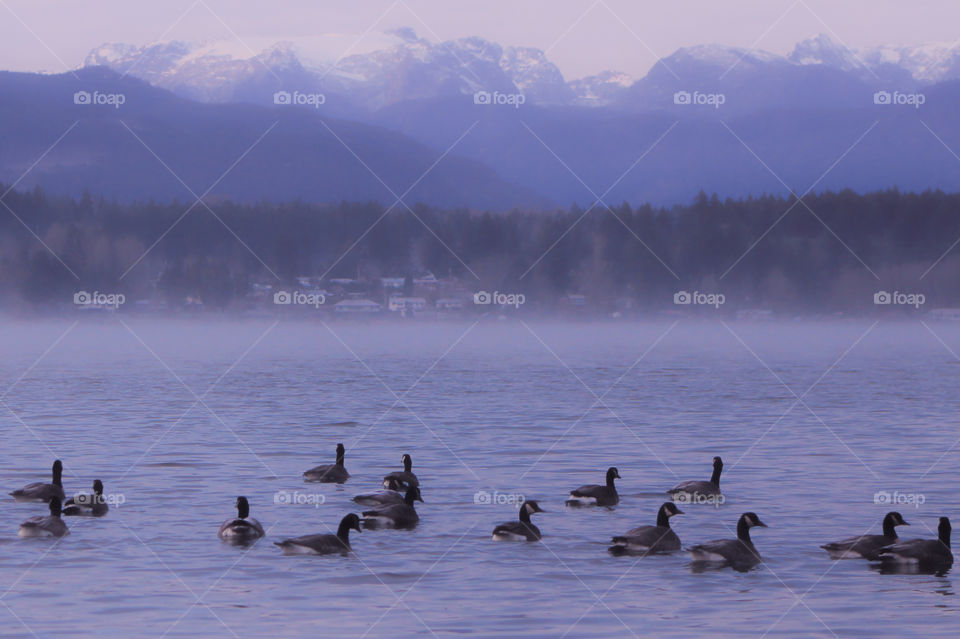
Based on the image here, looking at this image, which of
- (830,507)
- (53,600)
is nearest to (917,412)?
(830,507)

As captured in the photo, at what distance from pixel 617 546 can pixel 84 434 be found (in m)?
26.7

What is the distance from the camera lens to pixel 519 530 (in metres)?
25.6

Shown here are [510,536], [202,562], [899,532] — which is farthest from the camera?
[899,532]

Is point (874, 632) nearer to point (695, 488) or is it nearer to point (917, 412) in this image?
point (695, 488)

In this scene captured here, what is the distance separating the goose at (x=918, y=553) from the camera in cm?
2328

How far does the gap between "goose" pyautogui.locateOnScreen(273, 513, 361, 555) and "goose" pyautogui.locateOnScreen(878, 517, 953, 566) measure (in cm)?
956

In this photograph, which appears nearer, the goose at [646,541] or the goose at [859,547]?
the goose at [859,547]

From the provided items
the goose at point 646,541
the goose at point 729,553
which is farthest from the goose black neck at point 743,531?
the goose at point 646,541

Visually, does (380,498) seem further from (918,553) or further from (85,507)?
(918,553)

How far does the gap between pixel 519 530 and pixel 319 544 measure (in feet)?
12.6

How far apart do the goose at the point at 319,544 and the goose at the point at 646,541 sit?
4871 mm

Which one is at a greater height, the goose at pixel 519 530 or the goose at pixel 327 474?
the goose at pixel 327 474

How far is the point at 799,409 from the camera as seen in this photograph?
57.8 meters

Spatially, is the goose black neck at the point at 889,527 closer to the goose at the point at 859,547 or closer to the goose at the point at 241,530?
the goose at the point at 859,547
